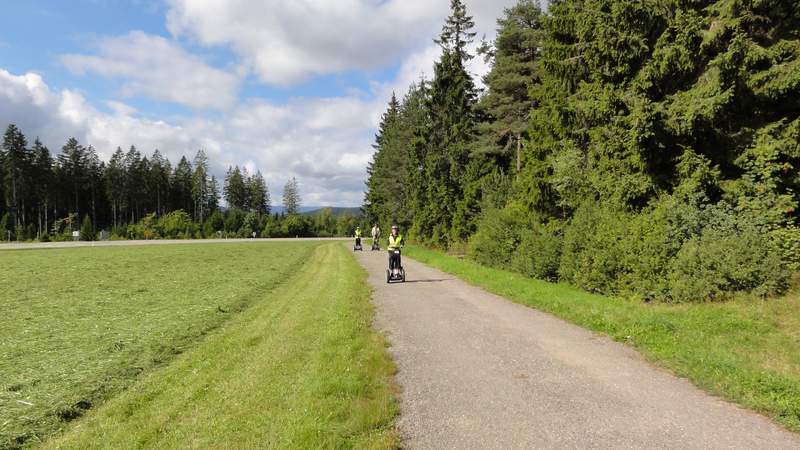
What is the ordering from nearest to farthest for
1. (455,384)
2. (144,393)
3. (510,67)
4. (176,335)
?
(455,384)
(144,393)
(176,335)
(510,67)

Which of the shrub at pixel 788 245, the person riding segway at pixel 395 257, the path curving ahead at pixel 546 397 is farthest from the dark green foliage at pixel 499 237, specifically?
the path curving ahead at pixel 546 397

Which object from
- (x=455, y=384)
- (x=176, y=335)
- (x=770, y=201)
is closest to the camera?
(x=455, y=384)

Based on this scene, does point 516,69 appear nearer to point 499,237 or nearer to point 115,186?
point 499,237

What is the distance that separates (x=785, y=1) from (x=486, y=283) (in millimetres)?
11722

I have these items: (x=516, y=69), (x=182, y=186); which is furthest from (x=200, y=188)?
(x=516, y=69)

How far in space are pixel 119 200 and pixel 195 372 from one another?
328ft

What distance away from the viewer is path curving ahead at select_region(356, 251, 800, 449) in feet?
14.1

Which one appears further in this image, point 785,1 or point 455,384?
point 785,1

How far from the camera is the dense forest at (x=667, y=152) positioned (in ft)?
36.6

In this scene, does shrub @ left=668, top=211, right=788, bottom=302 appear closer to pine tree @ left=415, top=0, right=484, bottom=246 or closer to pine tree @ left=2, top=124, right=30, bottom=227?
pine tree @ left=415, top=0, right=484, bottom=246

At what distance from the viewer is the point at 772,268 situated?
1029 centimetres

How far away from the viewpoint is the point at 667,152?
44.2 ft

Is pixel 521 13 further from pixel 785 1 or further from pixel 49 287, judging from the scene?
pixel 49 287

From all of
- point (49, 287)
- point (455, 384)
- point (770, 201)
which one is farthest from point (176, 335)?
point (770, 201)
